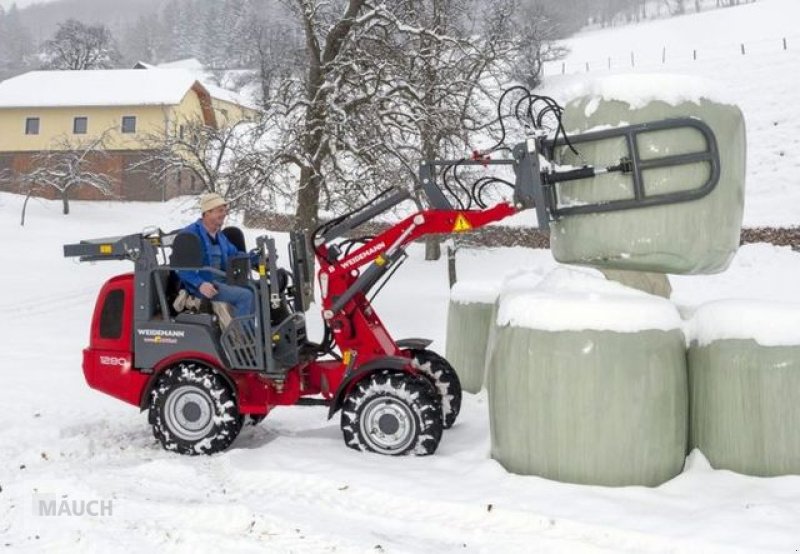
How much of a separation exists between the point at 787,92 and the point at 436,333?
1061 inches

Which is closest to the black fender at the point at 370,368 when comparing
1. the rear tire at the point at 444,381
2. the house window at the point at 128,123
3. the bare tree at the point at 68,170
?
the rear tire at the point at 444,381

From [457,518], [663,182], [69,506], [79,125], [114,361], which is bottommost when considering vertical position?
[457,518]

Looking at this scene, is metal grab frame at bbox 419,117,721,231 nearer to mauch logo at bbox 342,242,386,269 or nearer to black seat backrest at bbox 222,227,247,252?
mauch logo at bbox 342,242,386,269

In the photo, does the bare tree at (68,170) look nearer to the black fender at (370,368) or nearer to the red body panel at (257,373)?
the red body panel at (257,373)

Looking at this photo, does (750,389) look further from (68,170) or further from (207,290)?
(68,170)

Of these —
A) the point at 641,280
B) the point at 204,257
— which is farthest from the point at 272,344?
the point at 641,280

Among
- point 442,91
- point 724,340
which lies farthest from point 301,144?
point 724,340

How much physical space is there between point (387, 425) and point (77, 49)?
61342 millimetres

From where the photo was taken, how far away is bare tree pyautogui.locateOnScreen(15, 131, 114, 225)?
35.4 m

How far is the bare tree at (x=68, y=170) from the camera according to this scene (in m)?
35.4

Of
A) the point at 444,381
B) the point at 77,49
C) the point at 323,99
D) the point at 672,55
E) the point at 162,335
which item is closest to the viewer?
the point at 162,335

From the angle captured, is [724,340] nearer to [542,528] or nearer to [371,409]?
[542,528]

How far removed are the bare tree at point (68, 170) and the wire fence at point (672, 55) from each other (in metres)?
28.0

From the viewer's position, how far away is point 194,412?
6480 millimetres
